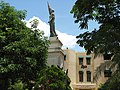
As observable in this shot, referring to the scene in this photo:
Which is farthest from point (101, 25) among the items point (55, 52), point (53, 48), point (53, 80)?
point (53, 48)


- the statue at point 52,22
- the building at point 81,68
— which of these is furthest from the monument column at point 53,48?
the building at point 81,68

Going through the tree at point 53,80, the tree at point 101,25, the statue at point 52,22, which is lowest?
the tree at point 53,80

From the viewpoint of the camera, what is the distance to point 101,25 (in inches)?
479

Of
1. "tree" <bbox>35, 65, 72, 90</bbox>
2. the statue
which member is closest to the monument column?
Answer: the statue

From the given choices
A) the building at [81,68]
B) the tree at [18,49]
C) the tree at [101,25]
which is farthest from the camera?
the building at [81,68]

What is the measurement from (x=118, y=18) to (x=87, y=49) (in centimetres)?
157

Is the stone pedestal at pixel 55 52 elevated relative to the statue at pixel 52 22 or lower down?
lower down

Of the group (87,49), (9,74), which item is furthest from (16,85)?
(87,49)

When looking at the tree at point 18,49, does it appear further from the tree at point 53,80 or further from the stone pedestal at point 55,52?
the tree at point 53,80

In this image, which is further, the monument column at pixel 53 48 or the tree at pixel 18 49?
the monument column at pixel 53 48

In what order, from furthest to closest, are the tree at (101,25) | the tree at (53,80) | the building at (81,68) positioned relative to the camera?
the building at (81,68) < the tree at (53,80) < the tree at (101,25)

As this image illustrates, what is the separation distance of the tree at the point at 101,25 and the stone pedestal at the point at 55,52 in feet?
48.2

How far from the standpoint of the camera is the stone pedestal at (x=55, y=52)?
2713 cm

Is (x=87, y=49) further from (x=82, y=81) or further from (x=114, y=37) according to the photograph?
(x=82, y=81)
